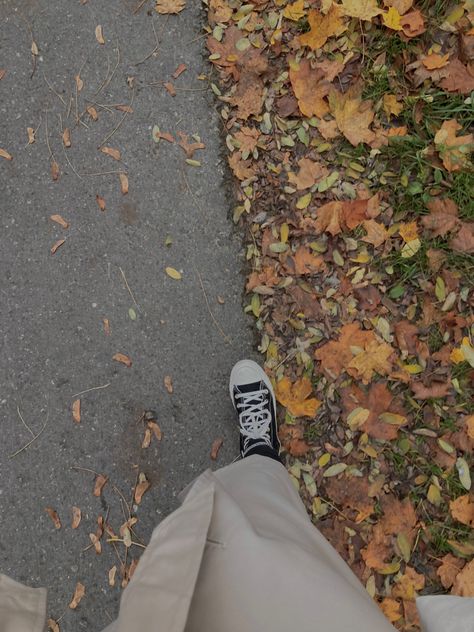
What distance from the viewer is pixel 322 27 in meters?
2.30

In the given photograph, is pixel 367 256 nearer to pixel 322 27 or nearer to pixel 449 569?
pixel 322 27

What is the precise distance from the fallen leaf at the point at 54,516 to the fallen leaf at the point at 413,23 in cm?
243

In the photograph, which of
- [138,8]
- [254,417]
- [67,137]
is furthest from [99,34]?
[254,417]

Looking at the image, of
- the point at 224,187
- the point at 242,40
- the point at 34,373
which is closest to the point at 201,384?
the point at 34,373

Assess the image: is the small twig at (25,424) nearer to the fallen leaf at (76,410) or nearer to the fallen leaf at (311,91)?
the fallen leaf at (76,410)

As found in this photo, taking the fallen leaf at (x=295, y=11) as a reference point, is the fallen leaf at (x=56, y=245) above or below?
below

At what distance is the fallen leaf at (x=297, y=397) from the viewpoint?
2.24 meters

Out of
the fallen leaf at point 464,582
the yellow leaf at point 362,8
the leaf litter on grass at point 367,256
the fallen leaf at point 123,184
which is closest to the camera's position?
the fallen leaf at point 464,582

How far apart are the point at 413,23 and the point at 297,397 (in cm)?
160

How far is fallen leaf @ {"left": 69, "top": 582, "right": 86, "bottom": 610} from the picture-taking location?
7.14ft

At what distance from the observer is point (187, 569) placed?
1.20 metres

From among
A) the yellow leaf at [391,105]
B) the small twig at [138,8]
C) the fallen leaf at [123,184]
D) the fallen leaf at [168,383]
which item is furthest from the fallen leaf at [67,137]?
the yellow leaf at [391,105]

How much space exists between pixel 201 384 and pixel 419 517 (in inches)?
39.6

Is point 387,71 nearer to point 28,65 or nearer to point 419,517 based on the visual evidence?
point 28,65
